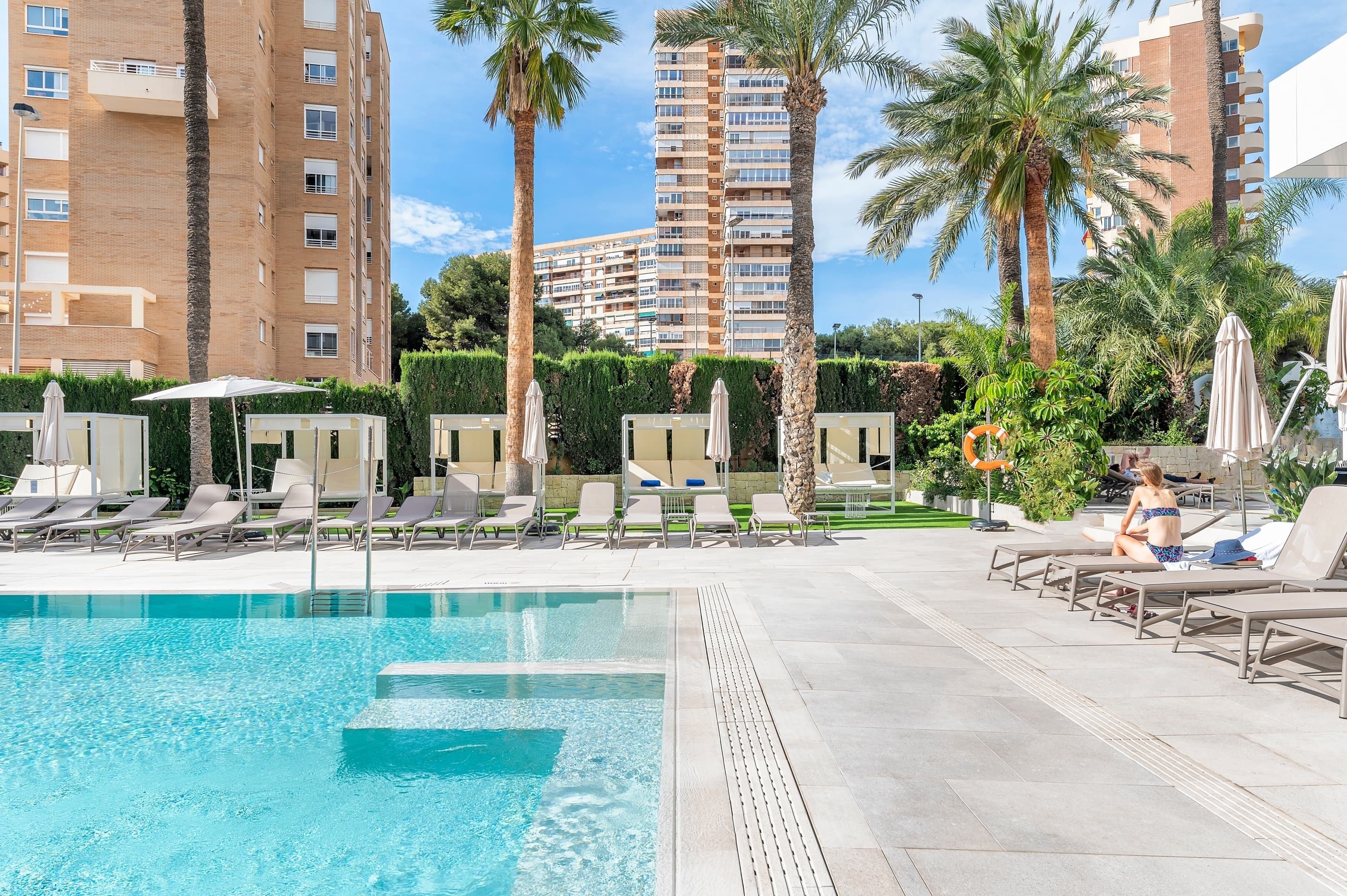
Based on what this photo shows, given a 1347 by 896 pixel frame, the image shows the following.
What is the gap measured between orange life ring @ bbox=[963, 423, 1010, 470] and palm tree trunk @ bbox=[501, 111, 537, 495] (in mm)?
8100

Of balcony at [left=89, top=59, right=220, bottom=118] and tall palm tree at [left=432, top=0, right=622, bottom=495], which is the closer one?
tall palm tree at [left=432, top=0, right=622, bottom=495]

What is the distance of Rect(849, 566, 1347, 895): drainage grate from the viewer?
8.46 feet

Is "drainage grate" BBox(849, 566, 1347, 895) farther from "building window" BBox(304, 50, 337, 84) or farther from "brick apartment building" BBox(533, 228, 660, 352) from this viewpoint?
"brick apartment building" BBox(533, 228, 660, 352)

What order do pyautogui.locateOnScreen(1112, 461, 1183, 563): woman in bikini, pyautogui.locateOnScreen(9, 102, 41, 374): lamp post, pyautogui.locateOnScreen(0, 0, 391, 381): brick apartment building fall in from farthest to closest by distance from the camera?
pyautogui.locateOnScreen(0, 0, 391, 381): brick apartment building, pyautogui.locateOnScreen(9, 102, 41, 374): lamp post, pyautogui.locateOnScreen(1112, 461, 1183, 563): woman in bikini

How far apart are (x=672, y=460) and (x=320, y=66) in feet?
80.0

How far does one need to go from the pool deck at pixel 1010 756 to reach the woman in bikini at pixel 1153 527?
898mm

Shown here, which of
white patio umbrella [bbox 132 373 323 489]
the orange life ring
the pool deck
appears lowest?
the pool deck

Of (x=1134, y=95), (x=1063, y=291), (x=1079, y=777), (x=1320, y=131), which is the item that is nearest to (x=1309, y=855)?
(x=1079, y=777)

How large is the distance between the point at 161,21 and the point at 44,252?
872 centimetres

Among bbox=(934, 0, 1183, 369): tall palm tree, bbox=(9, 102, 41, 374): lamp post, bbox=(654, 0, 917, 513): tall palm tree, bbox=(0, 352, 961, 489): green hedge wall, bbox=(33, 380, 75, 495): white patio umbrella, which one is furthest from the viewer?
bbox=(9, 102, 41, 374): lamp post

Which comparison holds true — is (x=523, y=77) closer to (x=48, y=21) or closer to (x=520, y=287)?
(x=520, y=287)

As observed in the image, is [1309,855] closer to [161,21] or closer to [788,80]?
[788,80]

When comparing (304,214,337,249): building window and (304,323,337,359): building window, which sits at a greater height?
(304,214,337,249): building window

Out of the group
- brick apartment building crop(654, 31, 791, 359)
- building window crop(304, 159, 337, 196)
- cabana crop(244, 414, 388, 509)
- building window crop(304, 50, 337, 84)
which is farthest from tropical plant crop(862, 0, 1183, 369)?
brick apartment building crop(654, 31, 791, 359)
